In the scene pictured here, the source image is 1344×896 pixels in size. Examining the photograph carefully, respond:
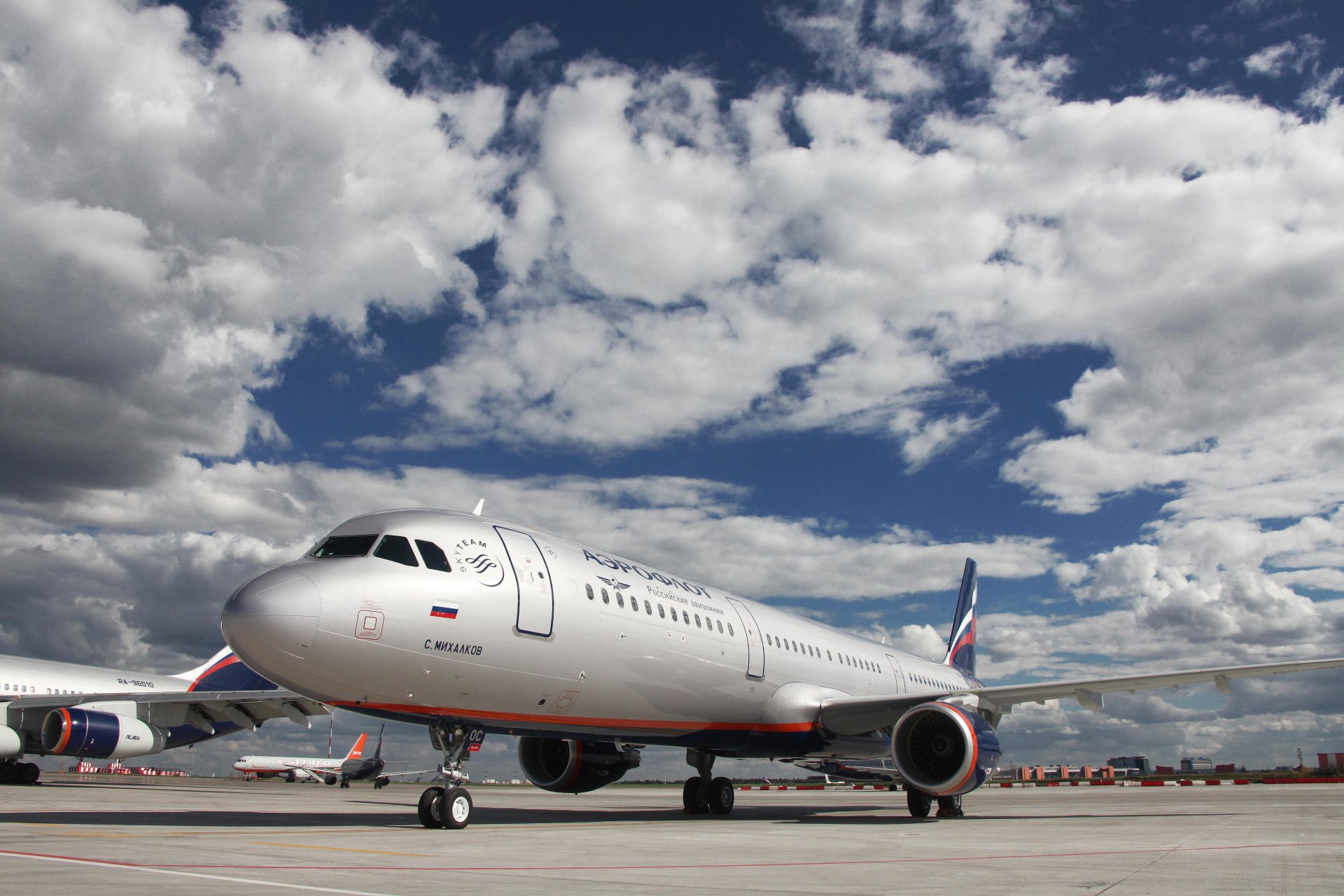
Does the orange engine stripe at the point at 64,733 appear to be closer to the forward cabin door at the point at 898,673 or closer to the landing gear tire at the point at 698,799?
the landing gear tire at the point at 698,799

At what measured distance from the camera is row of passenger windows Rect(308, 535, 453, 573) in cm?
1067

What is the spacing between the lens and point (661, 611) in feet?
47.0

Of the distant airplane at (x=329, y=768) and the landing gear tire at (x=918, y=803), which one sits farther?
the distant airplane at (x=329, y=768)

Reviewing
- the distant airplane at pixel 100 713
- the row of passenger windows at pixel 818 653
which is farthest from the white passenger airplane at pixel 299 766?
the row of passenger windows at pixel 818 653

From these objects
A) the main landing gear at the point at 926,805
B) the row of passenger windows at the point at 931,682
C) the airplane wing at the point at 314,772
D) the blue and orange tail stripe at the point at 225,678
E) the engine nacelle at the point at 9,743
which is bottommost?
the airplane wing at the point at 314,772

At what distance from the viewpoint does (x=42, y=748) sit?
92.8ft

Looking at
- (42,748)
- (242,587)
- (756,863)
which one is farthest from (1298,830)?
(42,748)

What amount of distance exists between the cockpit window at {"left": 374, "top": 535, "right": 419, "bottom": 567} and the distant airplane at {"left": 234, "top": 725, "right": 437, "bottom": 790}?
51607 mm

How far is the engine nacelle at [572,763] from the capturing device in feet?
51.2

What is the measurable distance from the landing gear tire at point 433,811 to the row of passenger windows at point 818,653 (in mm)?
7799

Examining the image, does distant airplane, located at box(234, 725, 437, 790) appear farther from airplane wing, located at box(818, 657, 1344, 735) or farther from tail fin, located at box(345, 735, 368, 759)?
airplane wing, located at box(818, 657, 1344, 735)

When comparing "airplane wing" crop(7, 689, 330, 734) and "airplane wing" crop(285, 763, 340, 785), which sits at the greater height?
"airplane wing" crop(7, 689, 330, 734)

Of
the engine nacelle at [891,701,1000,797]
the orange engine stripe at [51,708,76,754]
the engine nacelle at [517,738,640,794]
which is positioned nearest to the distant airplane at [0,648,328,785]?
the orange engine stripe at [51,708,76,754]

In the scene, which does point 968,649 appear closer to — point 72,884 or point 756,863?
point 756,863
